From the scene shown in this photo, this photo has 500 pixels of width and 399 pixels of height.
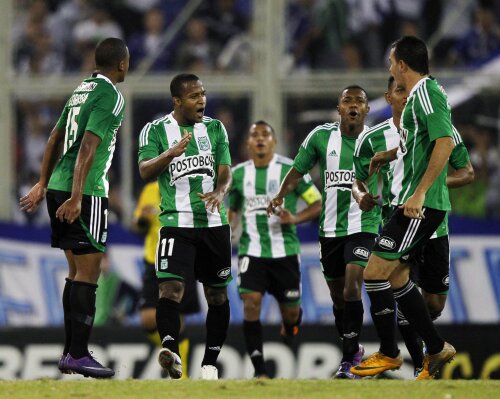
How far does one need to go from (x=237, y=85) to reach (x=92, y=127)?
7.63 meters

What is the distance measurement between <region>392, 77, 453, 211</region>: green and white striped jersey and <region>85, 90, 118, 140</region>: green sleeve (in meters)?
2.01

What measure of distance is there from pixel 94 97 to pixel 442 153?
2431 mm

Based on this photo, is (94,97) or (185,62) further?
(185,62)

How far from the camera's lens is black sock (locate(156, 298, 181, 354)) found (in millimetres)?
9023

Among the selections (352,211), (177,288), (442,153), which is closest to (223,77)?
(352,211)

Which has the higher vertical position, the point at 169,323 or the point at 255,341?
the point at 169,323

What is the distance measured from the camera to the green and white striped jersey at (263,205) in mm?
11867

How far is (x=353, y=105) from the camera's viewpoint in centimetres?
1015

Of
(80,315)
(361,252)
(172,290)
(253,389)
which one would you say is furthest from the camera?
(361,252)

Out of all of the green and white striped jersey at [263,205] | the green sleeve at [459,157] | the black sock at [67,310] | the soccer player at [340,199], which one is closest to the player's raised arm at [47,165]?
the black sock at [67,310]

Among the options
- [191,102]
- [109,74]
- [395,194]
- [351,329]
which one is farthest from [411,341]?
[109,74]

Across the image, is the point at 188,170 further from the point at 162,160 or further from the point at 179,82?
the point at 179,82

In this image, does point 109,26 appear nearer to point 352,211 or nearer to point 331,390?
point 352,211

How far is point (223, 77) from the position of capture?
1606cm
